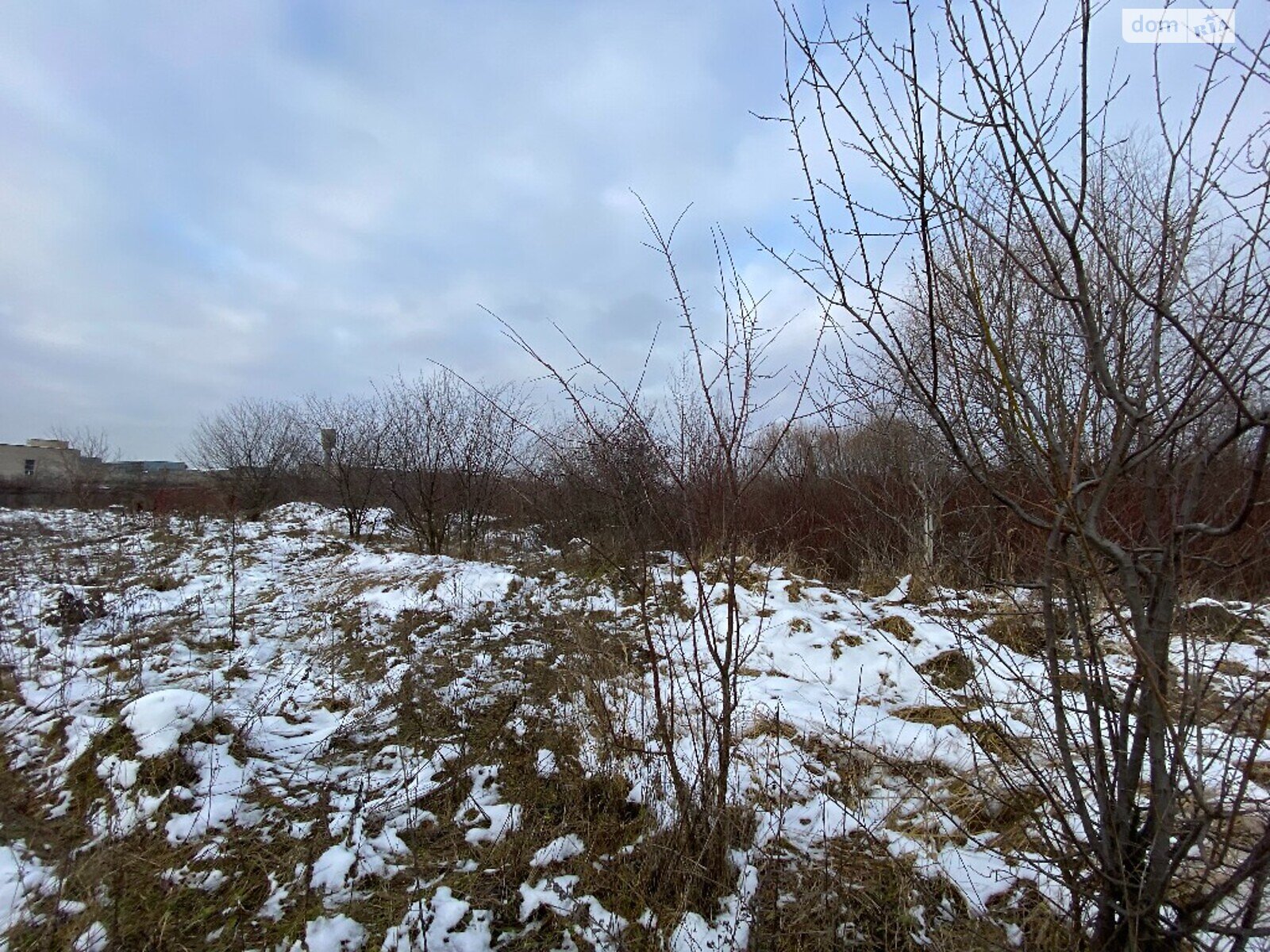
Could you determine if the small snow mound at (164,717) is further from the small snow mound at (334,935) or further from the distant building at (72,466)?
the distant building at (72,466)

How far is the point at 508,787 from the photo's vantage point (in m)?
3.20

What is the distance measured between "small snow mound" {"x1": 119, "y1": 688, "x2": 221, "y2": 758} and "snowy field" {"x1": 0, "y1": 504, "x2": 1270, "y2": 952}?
0.05 feet

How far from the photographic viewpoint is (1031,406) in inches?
61.3

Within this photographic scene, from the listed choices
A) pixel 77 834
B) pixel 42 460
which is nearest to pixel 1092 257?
pixel 77 834

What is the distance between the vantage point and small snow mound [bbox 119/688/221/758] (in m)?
3.26

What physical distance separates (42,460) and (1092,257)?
2127 inches

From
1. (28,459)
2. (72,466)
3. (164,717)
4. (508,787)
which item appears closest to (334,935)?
(508,787)

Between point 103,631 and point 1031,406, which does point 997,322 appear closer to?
point 1031,406

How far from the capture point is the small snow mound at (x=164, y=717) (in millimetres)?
3258

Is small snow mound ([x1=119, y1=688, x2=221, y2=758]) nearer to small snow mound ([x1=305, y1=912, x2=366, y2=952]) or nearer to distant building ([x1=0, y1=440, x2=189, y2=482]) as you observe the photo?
small snow mound ([x1=305, y1=912, x2=366, y2=952])

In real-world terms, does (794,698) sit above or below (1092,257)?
below

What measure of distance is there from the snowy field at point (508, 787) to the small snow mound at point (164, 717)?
2cm

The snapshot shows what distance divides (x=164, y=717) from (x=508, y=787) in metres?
2.05

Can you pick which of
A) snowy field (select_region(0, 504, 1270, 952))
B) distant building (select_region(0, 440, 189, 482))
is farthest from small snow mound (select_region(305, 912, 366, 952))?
distant building (select_region(0, 440, 189, 482))
